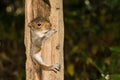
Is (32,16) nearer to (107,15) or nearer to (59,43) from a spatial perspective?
(59,43)

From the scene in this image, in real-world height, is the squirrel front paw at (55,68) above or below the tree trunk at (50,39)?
below

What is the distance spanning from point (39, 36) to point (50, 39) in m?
0.08

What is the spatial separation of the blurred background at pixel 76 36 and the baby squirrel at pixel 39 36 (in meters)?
2.24

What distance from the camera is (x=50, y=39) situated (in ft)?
9.70

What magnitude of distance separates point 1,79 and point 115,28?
153 centimetres

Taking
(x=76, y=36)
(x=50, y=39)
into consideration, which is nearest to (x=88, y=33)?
(x=76, y=36)

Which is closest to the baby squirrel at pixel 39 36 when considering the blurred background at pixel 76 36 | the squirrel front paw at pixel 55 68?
the squirrel front paw at pixel 55 68

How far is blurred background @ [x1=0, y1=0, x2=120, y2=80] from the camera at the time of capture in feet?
18.0

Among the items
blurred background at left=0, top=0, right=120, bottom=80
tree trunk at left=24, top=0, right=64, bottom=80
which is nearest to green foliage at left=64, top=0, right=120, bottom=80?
blurred background at left=0, top=0, right=120, bottom=80

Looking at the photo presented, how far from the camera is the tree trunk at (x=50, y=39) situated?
2.96 meters

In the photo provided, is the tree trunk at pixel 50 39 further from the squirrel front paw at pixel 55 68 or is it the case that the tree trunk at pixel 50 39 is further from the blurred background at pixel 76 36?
the blurred background at pixel 76 36

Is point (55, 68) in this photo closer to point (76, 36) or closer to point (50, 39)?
point (50, 39)

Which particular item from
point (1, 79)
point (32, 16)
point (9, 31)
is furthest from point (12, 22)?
point (32, 16)

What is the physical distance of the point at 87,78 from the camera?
489 centimetres
